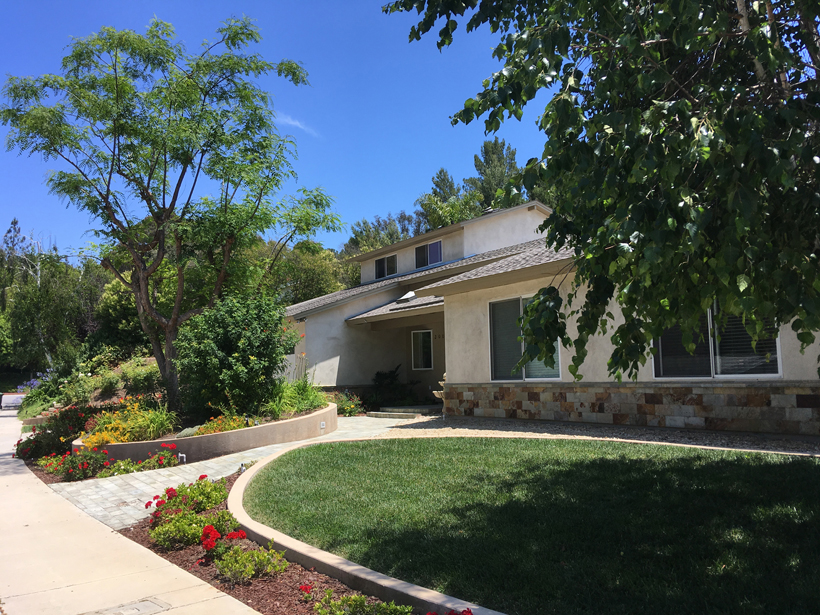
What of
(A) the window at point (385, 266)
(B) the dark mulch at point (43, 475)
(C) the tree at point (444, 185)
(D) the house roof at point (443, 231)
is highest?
(C) the tree at point (444, 185)

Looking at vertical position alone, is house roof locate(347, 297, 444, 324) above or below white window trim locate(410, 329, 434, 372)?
above

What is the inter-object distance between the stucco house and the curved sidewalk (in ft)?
15.0

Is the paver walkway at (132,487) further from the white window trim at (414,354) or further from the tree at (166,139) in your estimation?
the white window trim at (414,354)

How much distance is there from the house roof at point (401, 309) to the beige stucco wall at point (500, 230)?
3.75 m

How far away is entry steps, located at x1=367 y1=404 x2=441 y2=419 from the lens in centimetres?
1582

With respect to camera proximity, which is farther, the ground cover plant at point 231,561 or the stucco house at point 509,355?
the stucco house at point 509,355

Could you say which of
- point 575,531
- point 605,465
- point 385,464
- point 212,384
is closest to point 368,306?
point 212,384

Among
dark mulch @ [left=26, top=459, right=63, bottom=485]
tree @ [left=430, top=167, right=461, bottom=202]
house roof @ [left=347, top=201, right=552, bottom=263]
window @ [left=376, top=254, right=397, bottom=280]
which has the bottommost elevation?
dark mulch @ [left=26, top=459, right=63, bottom=485]

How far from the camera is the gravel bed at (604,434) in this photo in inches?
296

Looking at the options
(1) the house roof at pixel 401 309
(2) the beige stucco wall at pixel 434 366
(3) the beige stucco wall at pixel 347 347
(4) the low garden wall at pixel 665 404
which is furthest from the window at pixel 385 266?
(4) the low garden wall at pixel 665 404

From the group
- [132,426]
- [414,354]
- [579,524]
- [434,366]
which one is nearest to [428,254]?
[414,354]

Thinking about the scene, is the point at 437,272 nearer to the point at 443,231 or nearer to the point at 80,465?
the point at 443,231

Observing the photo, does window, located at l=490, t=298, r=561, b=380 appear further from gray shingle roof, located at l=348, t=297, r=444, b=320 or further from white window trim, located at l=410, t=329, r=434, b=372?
white window trim, located at l=410, t=329, r=434, b=372

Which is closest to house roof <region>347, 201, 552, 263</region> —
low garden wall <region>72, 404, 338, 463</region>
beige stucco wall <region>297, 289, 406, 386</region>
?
beige stucco wall <region>297, 289, 406, 386</region>
